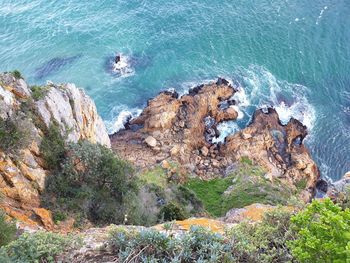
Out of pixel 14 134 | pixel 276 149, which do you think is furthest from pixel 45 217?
pixel 276 149

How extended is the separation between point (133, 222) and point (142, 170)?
78.2ft

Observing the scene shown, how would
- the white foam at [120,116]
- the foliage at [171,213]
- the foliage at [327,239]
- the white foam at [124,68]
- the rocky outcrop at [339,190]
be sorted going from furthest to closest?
the white foam at [124,68]
the white foam at [120,116]
the foliage at [171,213]
the rocky outcrop at [339,190]
the foliage at [327,239]

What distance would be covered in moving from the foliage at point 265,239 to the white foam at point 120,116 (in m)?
53.3

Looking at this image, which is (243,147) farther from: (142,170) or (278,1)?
(278,1)

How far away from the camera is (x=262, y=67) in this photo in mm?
80562

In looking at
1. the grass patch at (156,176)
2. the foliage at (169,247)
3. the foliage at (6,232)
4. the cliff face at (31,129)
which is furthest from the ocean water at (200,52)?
the foliage at (169,247)

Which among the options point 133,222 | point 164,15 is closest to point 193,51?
point 164,15

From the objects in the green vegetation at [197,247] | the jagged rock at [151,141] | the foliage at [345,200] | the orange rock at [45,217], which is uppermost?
the green vegetation at [197,247]

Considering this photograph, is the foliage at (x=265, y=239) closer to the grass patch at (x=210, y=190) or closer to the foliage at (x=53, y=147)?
the foliage at (x=53, y=147)

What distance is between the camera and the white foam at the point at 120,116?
71.8 m

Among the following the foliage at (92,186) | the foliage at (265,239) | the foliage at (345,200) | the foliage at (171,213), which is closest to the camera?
the foliage at (265,239)

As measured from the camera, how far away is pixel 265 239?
60.8 feet

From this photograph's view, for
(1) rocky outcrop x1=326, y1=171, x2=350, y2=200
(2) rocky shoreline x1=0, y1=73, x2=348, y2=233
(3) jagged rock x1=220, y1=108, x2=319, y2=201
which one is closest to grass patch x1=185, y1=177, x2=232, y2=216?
(2) rocky shoreline x1=0, y1=73, x2=348, y2=233

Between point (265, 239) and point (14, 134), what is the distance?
2265cm
